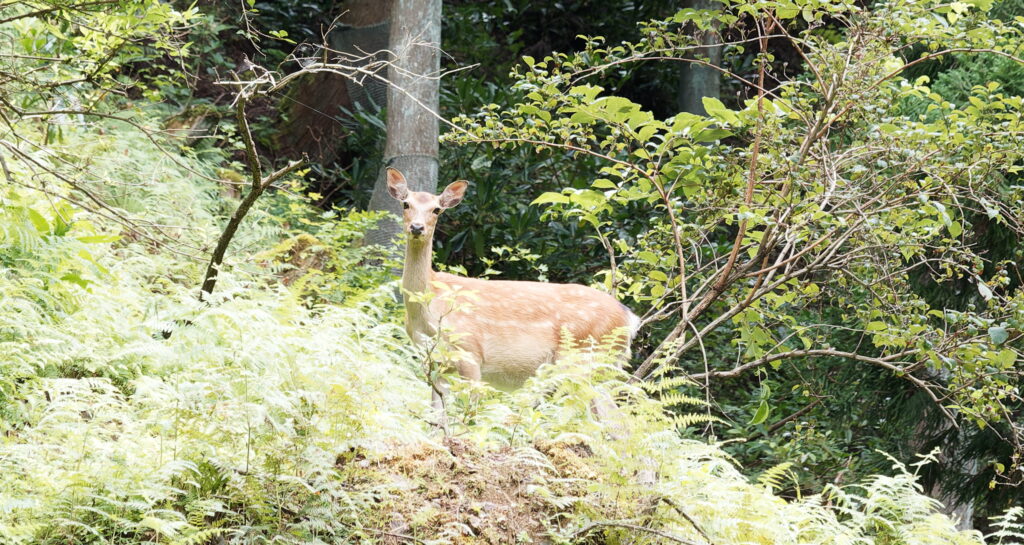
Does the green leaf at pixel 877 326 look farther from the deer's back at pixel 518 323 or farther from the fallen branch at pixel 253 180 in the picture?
the fallen branch at pixel 253 180

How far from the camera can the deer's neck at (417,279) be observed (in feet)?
21.3

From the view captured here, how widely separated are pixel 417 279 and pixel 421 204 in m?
0.47

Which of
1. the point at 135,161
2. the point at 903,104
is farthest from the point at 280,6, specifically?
the point at 903,104

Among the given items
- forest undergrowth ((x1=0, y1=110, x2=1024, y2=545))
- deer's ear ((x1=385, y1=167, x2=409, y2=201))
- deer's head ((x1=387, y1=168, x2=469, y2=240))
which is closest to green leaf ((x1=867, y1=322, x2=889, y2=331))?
forest undergrowth ((x1=0, y1=110, x2=1024, y2=545))

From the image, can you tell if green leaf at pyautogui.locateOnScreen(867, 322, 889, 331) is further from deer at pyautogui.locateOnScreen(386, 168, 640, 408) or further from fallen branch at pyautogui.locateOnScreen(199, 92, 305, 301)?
fallen branch at pyautogui.locateOnScreen(199, 92, 305, 301)

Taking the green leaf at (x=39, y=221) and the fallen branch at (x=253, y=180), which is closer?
the fallen branch at (x=253, y=180)

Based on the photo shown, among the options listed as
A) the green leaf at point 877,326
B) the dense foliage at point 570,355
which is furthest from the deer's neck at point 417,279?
the green leaf at point 877,326

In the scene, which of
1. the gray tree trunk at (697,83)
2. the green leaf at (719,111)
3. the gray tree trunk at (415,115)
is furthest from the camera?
the gray tree trunk at (697,83)

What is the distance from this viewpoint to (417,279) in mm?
6688

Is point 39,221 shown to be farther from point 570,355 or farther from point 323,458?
point 570,355

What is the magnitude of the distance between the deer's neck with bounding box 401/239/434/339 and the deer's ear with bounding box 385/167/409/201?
0.34 meters

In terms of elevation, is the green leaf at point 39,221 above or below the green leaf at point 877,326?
above

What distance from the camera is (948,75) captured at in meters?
9.08

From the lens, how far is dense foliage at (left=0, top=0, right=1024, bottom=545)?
412 cm
